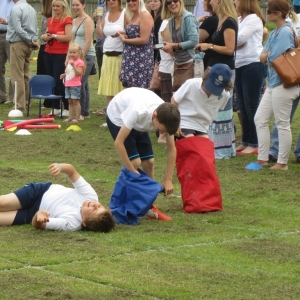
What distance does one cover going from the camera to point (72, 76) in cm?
1411

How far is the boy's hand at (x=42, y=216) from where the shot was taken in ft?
22.9

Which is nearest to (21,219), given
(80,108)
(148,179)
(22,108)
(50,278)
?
(148,179)

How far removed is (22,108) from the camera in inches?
620

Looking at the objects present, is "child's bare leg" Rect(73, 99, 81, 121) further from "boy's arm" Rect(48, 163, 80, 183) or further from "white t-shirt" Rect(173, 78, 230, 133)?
"boy's arm" Rect(48, 163, 80, 183)

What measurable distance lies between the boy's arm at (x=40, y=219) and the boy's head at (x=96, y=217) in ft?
1.02

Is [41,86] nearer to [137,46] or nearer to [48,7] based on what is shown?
[48,7]

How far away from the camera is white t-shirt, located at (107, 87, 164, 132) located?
294 inches

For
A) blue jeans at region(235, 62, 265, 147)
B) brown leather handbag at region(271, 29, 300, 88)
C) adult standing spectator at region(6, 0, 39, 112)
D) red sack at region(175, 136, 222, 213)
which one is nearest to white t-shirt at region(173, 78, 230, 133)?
red sack at region(175, 136, 222, 213)

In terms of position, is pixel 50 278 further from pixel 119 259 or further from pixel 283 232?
pixel 283 232

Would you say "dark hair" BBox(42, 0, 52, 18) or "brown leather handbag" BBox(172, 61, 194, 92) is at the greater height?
"dark hair" BBox(42, 0, 52, 18)

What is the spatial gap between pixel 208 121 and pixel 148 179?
143 cm

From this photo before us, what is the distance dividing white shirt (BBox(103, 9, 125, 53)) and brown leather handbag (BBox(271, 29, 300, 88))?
3.93 metres

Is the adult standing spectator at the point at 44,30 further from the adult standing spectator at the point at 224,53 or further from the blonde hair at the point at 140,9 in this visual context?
the adult standing spectator at the point at 224,53

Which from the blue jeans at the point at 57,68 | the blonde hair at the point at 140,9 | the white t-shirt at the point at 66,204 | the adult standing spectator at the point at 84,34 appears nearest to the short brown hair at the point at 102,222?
the white t-shirt at the point at 66,204
